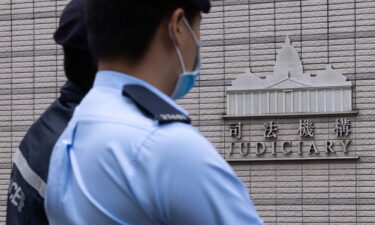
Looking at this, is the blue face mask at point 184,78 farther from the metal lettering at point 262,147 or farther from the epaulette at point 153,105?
the metal lettering at point 262,147

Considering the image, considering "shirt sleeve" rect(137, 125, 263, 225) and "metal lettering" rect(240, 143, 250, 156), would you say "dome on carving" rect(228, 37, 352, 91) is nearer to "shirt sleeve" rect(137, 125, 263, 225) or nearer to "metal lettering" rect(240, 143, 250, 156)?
"metal lettering" rect(240, 143, 250, 156)

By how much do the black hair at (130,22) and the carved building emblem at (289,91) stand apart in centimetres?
691

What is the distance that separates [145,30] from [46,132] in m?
0.72

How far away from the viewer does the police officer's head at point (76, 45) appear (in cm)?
203

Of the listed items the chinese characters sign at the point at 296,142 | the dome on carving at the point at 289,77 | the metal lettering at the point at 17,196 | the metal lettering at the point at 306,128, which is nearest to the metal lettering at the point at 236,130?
the chinese characters sign at the point at 296,142

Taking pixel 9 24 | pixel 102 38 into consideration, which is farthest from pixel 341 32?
pixel 102 38

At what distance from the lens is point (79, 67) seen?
83.2 inches

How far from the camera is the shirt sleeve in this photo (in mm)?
1210

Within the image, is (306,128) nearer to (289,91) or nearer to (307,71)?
(289,91)

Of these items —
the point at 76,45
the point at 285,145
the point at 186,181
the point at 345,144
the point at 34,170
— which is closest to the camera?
the point at 186,181

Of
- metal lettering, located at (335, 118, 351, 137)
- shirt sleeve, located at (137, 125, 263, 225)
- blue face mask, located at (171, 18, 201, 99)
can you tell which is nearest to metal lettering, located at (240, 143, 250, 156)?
metal lettering, located at (335, 118, 351, 137)

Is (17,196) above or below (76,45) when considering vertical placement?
below

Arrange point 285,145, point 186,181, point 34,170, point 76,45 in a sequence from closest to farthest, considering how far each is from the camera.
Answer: point 186,181 < point 34,170 < point 76,45 < point 285,145

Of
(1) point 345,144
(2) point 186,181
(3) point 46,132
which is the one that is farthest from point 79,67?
(1) point 345,144
